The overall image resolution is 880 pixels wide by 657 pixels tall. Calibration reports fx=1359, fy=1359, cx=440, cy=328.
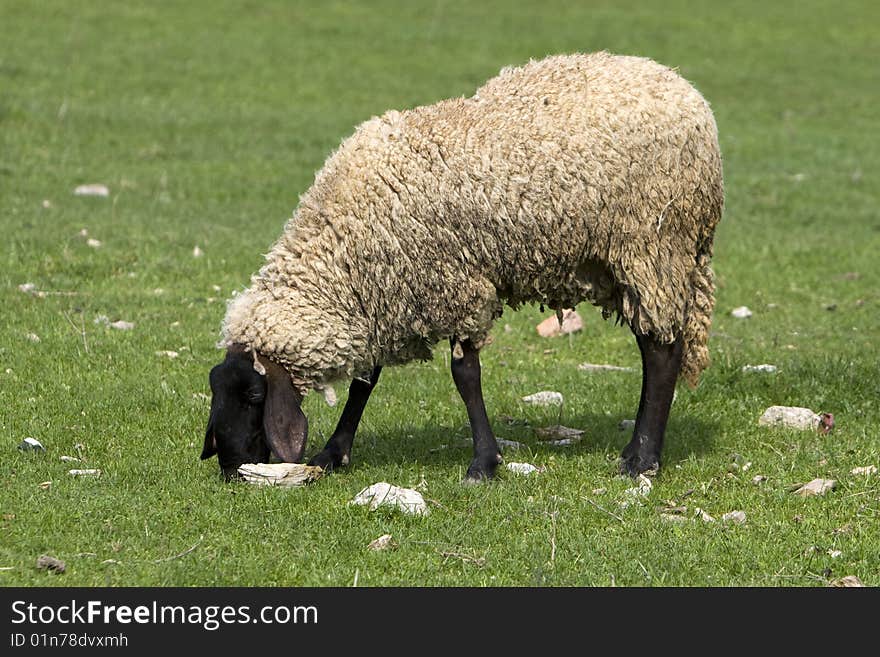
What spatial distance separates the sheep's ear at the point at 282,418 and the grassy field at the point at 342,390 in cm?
27

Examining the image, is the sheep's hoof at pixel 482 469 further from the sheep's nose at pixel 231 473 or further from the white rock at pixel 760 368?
the white rock at pixel 760 368

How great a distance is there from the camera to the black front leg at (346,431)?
8.09m

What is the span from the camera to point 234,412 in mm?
7582

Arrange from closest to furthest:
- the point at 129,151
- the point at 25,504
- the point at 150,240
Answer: the point at 25,504
the point at 150,240
the point at 129,151

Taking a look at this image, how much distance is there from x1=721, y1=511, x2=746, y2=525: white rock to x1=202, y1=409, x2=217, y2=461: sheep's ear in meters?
2.81

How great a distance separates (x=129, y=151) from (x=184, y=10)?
9.85m

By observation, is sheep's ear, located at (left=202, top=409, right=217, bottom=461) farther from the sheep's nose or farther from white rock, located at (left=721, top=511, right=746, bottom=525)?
white rock, located at (left=721, top=511, right=746, bottom=525)

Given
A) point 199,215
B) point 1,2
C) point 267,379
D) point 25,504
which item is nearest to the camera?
point 25,504

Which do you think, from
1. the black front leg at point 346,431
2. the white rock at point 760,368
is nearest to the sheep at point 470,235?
the black front leg at point 346,431

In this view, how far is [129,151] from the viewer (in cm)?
1845

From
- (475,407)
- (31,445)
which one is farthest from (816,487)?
(31,445)
